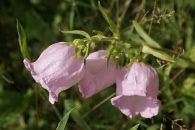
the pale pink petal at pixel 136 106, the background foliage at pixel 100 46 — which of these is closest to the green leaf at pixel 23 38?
the background foliage at pixel 100 46

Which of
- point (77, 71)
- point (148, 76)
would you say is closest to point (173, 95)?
point (148, 76)

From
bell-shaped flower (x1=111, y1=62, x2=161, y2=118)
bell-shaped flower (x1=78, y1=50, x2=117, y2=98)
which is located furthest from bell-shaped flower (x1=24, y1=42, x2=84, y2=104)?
bell-shaped flower (x1=111, y1=62, x2=161, y2=118)

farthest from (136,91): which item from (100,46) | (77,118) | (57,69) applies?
(100,46)

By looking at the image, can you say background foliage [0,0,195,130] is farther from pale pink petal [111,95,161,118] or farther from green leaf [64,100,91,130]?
pale pink petal [111,95,161,118]

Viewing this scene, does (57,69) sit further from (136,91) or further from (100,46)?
(100,46)

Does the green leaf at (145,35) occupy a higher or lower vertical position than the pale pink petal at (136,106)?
higher

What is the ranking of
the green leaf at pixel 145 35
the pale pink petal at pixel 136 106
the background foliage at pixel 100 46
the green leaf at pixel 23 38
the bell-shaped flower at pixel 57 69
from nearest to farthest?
1. the bell-shaped flower at pixel 57 69
2. the pale pink petal at pixel 136 106
3. the green leaf at pixel 23 38
4. the green leaf at pixel 145 35
5. the background foliage at pixel 100 46

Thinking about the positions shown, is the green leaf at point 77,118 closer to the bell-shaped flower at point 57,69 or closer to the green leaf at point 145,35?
the bell-shaped flower at point 57,69
